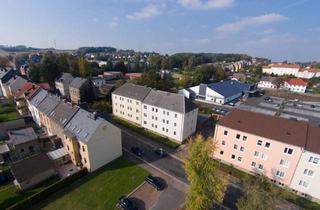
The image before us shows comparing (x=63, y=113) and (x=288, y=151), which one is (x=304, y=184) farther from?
(x=63, y=113)

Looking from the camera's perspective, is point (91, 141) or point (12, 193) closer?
point (12, 193)

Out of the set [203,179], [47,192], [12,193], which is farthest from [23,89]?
[203,179]

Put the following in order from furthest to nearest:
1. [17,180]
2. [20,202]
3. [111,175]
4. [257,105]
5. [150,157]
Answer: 1. [257,105]
2. [150,157]
3. [111,175]
4. [17,180]
5. [20,202]

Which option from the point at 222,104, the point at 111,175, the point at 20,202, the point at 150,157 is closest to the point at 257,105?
the point at 222,104

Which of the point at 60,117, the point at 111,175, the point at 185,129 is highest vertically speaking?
the point at 60,117

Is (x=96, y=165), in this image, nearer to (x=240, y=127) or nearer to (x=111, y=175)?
(x=111, y=175)

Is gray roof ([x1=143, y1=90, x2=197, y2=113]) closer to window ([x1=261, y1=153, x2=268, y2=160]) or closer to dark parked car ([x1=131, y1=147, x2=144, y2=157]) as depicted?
dark parked car ([x1=131, y1=147, x2=144, y2=157])

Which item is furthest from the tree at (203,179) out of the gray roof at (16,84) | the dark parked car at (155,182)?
the gray roof at (16,84)
